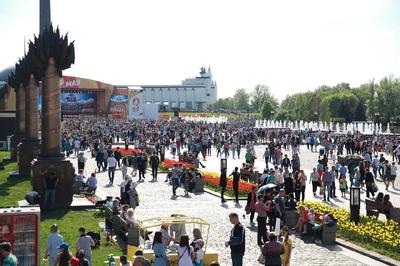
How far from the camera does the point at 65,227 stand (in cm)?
1747

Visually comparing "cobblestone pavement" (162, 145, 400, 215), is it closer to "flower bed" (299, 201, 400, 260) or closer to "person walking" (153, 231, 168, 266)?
"flower bed" (299, 201, 400, 260)

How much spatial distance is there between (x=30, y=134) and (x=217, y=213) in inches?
582

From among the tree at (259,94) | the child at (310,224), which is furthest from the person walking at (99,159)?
the tree at (259,94)

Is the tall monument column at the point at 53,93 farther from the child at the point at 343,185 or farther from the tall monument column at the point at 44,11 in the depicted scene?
the tall monument column at the point at 44,11

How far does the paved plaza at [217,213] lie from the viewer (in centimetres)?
1462

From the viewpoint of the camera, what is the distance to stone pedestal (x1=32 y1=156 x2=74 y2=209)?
21250mm

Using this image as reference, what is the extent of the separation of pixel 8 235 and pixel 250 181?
1828 cm

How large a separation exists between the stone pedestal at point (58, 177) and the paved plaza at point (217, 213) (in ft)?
7.97

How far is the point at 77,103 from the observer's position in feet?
348

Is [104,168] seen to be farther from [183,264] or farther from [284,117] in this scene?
[284,117]

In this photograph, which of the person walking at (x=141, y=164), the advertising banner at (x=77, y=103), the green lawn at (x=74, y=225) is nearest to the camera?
the green lawn at (x=74, y=225)

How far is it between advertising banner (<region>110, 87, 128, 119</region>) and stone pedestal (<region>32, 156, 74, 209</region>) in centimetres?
8716

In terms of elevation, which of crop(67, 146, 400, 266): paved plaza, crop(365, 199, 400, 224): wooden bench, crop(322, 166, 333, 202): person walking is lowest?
crop(67, 146, 400, 266): paved plaza

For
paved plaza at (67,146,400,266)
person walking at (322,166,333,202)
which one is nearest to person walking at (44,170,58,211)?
paved plaza at (67,146,400,266)
